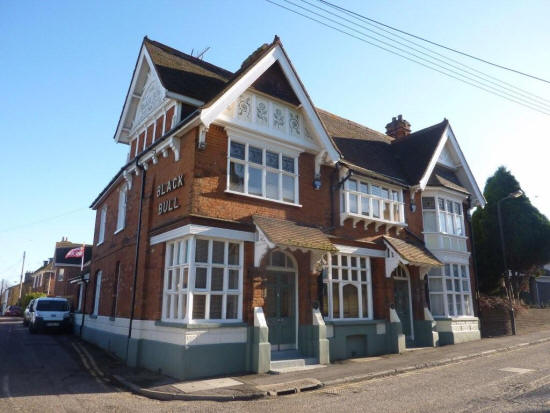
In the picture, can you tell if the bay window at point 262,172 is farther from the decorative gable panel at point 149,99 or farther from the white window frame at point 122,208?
the white window frame at point 122,208

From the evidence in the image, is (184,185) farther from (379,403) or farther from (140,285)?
(379,403)

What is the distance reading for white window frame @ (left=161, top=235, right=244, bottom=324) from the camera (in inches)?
442

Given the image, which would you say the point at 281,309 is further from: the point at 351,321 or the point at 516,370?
the point at 516,370

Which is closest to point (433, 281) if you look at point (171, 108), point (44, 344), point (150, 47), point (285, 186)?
point (285, 186)

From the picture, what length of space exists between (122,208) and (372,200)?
11103 mm

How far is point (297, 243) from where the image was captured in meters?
12.2

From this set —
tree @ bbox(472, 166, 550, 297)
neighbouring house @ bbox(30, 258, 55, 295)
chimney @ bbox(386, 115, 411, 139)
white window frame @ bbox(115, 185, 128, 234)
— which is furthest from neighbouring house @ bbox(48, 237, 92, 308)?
tree @ bbox(472, 166, 550, 297)

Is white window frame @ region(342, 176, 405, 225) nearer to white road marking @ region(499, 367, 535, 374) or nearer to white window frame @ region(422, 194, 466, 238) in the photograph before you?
white window frame @ region(422, 194, 466, 238)

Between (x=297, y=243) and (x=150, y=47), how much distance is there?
983 cm

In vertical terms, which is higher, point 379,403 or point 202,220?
point 202,220

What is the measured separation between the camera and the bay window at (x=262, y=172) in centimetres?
1291

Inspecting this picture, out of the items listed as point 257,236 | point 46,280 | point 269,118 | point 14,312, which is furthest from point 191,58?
point 46,280

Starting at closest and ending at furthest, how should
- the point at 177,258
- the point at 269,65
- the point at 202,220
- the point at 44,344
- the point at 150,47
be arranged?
1. the point at 202,220
2. the point at 177,258
3. the point at 269,65
4. the point at 150,47
5. the point at 44,344

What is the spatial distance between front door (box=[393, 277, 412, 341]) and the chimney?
10.9 metres
